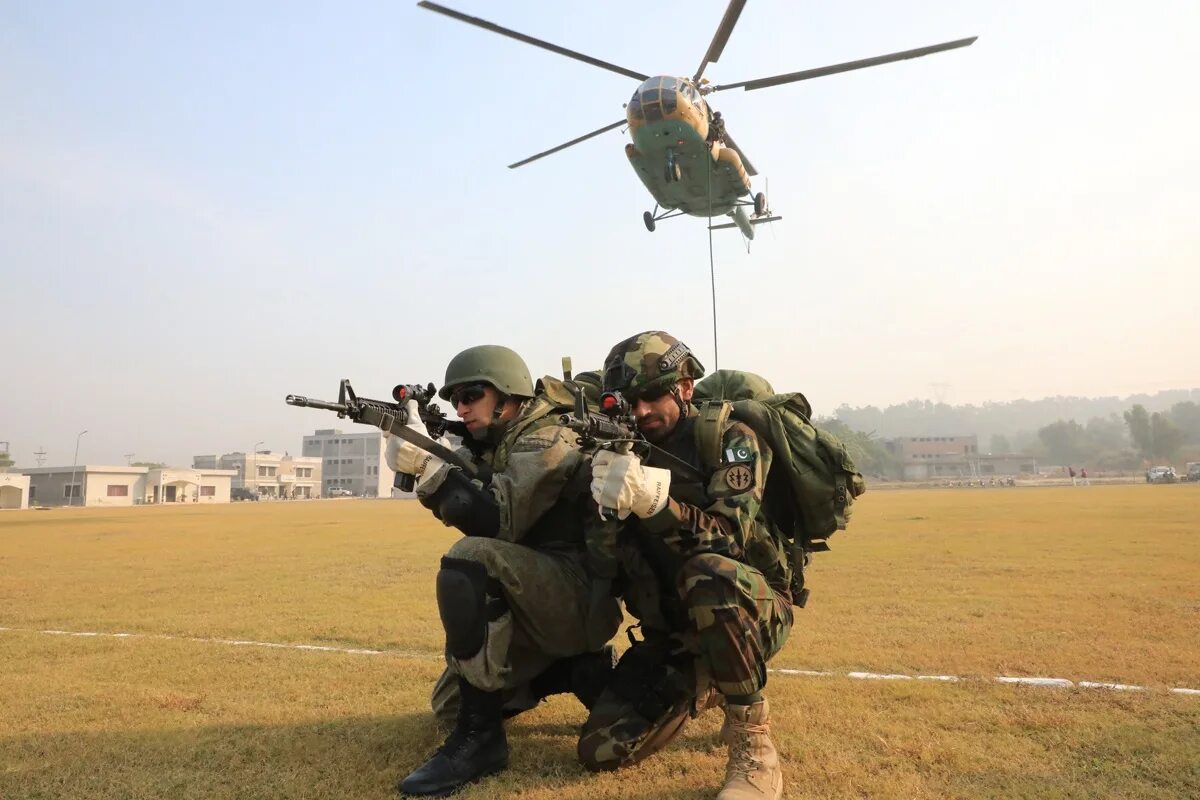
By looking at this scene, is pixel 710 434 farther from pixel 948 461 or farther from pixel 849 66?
pixel 948 461

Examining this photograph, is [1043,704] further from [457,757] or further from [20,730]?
[20,730]

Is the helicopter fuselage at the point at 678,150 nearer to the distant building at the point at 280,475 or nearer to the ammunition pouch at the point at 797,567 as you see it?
the ammunition pouch at the point at 797,567

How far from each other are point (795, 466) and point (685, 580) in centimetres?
106

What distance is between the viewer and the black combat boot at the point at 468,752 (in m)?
3.57

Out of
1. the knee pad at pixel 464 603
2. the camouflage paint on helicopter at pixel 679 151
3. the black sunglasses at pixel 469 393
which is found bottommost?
the knee pad at pixel 464 603

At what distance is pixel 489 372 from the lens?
4.53 meters

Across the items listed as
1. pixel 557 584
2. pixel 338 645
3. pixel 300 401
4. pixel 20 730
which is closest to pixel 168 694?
pixel 20 730

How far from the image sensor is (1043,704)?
187 inches

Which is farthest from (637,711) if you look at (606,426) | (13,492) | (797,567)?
(13,492)

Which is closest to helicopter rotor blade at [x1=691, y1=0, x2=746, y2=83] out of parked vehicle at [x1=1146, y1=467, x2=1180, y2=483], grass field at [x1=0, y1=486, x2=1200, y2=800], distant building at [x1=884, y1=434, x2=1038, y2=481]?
grass field at [x1=0, y1=486, x2=1200, y2=800]

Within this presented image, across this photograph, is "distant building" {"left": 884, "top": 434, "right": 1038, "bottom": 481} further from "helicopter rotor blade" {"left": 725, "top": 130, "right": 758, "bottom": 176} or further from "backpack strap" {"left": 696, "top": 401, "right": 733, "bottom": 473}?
"backpack strap" {"left": 696, "top": 401, "right": 733, "bottom": 473}

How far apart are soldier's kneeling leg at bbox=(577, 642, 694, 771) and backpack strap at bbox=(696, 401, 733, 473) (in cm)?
119

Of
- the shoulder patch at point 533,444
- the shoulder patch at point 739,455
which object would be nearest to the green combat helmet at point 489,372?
the shoulder patch at point 533,444

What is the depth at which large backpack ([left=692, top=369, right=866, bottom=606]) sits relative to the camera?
4.17m
